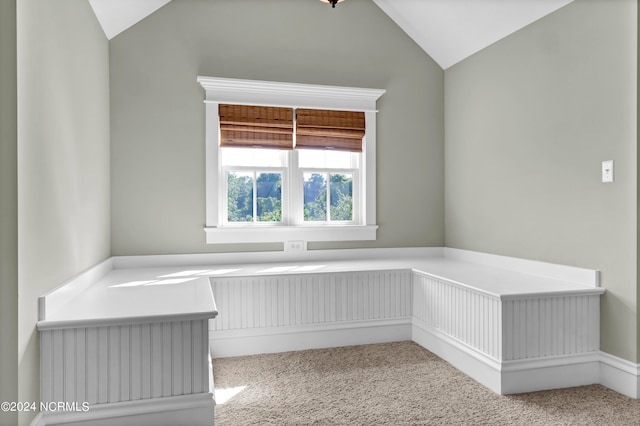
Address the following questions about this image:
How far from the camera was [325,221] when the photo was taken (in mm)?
4406

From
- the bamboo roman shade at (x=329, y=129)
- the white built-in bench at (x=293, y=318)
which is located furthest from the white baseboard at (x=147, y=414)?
the bamboo roman shade at (x=329, y=129)

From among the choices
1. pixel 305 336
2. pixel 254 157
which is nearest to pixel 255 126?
pixel 254 157

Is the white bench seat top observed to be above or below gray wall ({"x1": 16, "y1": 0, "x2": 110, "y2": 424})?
below

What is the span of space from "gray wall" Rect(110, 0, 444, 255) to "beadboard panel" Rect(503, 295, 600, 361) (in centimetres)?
183

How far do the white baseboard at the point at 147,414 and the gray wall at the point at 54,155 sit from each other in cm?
20

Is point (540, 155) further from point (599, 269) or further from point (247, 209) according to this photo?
point (247, 209)

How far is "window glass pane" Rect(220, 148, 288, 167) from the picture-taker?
4.12 meters

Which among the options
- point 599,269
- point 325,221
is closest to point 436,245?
point 325,221

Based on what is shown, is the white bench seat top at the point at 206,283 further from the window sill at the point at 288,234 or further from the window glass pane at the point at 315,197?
the window glass pane at the point at 315,197

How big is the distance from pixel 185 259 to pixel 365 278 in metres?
1.62

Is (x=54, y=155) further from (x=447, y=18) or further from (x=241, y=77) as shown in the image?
(x=447, y=18)

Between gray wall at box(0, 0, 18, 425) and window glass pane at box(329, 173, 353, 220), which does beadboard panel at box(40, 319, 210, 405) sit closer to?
gray wall at box(0, 0, 18, 425)

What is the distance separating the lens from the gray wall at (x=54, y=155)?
6.40 ft

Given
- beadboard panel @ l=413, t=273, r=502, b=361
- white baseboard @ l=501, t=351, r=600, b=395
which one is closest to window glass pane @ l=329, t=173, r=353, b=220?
beadboard panel @ l=413, t=273, r=502, b=361
